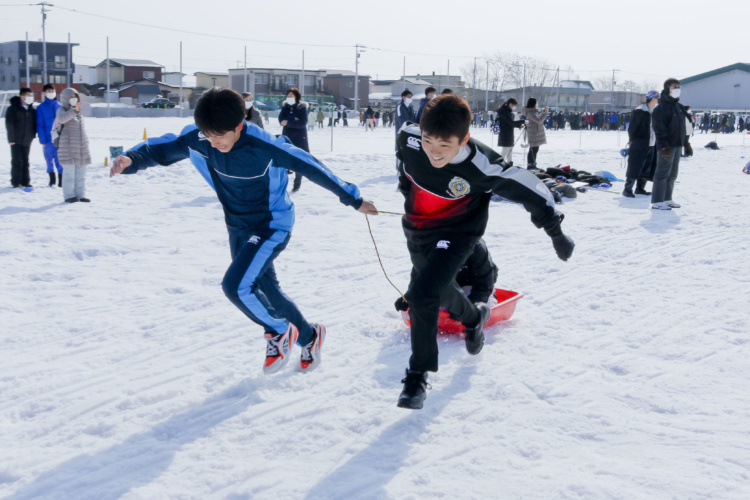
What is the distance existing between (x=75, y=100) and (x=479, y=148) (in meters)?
7.52

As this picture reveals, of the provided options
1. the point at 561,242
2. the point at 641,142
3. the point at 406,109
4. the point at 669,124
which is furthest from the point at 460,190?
the point at 406,109

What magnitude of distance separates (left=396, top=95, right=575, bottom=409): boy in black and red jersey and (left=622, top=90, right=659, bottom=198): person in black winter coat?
8234 mm

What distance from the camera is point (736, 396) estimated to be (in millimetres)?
3457

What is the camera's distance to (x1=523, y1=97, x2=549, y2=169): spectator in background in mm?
13641

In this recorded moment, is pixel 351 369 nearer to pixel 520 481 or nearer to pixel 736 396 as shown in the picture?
pixel 520 481

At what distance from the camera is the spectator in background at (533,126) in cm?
1364

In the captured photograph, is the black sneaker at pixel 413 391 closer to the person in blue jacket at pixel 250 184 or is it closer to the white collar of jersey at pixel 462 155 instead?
the person in blue jacket at pixel 250 184

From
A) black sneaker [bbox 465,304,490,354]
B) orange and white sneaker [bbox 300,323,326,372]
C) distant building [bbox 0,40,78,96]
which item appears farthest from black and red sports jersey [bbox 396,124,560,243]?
distant building [bbox 0,40,78,96]

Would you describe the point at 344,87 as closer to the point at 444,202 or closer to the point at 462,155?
the point at 444,202

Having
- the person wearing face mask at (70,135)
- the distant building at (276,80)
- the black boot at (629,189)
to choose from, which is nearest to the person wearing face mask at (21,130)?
the person wearing face mask at (70,135)

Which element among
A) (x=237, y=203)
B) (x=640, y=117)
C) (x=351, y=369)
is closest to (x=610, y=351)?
(x=351, y=369)

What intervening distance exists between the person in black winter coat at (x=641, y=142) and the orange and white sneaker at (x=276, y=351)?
8.76 metres

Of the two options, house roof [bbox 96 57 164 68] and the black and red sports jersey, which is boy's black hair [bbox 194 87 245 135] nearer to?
the black and red sports jersey

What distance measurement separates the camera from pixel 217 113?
3.17 m
